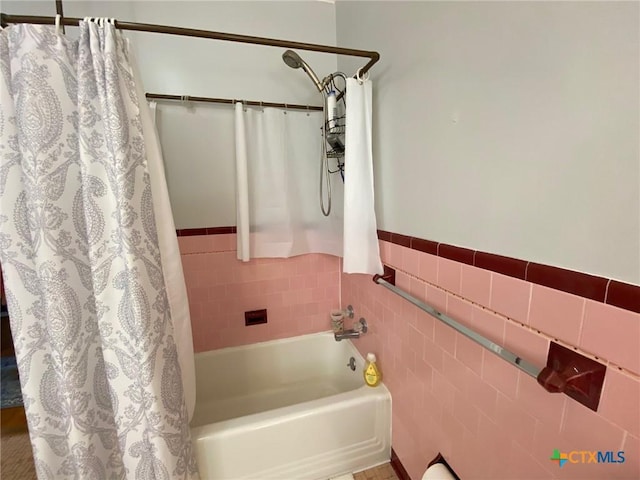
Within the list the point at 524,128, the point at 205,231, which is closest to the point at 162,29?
the point at 205,231

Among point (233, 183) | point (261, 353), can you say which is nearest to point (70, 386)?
point (261, 353)

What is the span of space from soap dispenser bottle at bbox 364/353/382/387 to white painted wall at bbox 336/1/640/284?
0.73m

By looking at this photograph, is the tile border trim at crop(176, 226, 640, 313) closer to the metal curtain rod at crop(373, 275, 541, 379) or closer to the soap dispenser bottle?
the metal curtain rod at crop(373, 275, 541, 379)

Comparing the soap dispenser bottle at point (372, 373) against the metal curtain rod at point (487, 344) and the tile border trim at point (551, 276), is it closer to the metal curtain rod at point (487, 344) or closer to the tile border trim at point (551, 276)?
the metal curtain rod at point (487, 344)

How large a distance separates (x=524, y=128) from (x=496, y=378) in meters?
0.64

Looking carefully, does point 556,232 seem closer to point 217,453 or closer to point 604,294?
point 604,294

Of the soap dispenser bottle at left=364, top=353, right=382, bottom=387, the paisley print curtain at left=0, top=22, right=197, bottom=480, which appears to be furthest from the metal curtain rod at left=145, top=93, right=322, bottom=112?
the soap dispenser bottle at left=364, top=353, right=382, bottom=387

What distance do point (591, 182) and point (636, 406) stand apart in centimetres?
39

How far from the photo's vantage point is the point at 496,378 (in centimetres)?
74

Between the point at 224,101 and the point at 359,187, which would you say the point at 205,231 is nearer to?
the point at 224,101

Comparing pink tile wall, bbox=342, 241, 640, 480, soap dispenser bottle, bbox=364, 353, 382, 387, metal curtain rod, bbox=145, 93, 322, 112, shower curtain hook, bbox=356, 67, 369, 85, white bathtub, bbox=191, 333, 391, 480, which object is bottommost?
white bathtub, bbox=191, 333, 391, 480

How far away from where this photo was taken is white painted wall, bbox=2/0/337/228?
4.96 ft

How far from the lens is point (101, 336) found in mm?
855

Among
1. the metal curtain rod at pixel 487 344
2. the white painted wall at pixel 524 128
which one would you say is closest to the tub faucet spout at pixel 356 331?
the metal curtain rod at pixel 487 344
